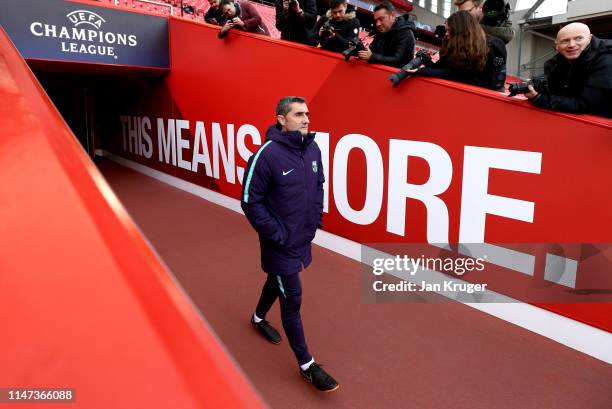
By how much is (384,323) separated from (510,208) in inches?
43.3

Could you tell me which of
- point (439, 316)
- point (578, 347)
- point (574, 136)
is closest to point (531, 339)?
point (578, 347)

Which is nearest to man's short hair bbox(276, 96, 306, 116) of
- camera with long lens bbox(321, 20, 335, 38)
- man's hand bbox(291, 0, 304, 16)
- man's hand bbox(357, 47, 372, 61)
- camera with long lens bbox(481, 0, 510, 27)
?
man's hand bbox(357, 47, 372, 61)

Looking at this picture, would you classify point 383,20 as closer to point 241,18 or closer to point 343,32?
point 343,32

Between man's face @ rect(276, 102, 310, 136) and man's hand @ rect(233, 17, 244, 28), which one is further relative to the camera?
man's hand @ rect(233, 17, 244, 28)

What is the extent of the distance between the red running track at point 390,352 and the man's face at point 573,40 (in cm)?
168

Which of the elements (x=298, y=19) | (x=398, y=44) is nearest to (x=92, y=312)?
(x=398, y=44)

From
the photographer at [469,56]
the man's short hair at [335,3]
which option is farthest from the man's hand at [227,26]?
the photographer at [469,56]

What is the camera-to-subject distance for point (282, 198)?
2078 millimetres

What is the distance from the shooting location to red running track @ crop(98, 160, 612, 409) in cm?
212

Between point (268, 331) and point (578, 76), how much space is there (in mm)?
2270

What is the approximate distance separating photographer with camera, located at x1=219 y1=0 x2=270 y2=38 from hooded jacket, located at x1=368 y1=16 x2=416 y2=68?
6.18 feet

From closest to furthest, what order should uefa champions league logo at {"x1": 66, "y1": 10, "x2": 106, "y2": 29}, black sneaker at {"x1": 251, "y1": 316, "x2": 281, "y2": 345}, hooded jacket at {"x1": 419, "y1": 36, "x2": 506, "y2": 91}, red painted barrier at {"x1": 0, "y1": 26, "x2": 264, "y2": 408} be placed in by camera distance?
red painted barrier at {"x1": 0, "y1": 26, "x2": 264, "y2": 408} < black sneaker at {"x1": 251, "y1": 316, "x2": 281, "y2": 345} < hooded jacket at {"x1": 419, "y1": 36, "x2": 506, "y2": 91} < uefa champions league logo at {"x1": 66, "y1": 10, "x2": 106, "y2": 29}

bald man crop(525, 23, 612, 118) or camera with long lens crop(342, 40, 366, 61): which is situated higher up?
camera with long lens crop(342, 40, 366, 61)

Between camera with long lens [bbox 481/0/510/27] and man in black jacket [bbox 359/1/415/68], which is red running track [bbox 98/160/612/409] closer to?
man in black jacket [bbox 359/1/415/68]
